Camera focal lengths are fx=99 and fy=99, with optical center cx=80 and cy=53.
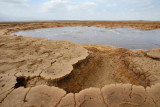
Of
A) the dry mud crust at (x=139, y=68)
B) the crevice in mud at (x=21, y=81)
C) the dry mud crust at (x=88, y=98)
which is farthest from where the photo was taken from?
the dry mud crust at (x=139, y=68)

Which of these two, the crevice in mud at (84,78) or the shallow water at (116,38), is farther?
the shallow water at (116,38)

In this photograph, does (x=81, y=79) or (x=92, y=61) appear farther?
(x=92, y=61)

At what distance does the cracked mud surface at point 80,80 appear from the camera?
6.80ft

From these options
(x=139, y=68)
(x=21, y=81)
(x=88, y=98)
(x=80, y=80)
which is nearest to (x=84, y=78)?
(x=80, y=80)

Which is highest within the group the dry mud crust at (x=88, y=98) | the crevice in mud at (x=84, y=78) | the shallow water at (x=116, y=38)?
the shallow water at (x=116, y=38)

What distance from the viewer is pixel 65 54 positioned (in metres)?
4.51

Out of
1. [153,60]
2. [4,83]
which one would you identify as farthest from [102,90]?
[153,60]

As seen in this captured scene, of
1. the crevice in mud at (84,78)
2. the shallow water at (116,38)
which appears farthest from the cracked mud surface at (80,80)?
the shallow water at (116,38)

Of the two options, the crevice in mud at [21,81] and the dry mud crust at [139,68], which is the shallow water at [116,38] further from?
the crevice in mud at [21,81]

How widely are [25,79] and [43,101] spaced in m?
1.18

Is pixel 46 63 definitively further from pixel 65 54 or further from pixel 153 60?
pixel 153 60

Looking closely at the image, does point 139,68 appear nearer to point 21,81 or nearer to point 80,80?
point 80,80

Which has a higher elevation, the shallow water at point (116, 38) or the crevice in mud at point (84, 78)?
the shallow water at point (116, 38)

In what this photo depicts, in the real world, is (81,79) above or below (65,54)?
below
